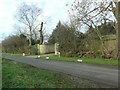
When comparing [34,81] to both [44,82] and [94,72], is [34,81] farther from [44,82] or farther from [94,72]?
[94,72]

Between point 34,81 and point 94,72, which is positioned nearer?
point 34,81

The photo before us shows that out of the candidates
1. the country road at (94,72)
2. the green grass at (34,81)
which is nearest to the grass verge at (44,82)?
the green grass at (34,81)

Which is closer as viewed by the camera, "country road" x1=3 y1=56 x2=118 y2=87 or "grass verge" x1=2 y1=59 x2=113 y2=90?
"grass verge" x1=2 y1=59 x2=113 y2=90

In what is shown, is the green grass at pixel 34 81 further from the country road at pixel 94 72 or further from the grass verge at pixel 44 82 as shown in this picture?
the country road at pixel 94 72

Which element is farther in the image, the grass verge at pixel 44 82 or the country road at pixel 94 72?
the country road at pixel 94 72

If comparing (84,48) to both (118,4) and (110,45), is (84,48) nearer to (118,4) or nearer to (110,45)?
(110,45)

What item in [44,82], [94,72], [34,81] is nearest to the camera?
[44,82]

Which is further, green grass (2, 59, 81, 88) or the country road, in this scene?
the country road

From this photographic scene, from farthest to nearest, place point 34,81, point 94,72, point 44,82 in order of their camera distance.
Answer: point 94,72, point 34,81, point 44,82

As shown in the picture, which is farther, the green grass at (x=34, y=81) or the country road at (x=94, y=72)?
the country road at (x=94, y=72)

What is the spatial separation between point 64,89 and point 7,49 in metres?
77.5

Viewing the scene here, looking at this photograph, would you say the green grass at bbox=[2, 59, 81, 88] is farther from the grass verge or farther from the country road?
the country road

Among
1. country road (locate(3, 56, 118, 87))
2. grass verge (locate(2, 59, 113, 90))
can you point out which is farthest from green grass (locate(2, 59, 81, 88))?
country road (locate(3, 56, 118, 87))

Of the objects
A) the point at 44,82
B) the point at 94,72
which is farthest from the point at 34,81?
the point at 94,72
